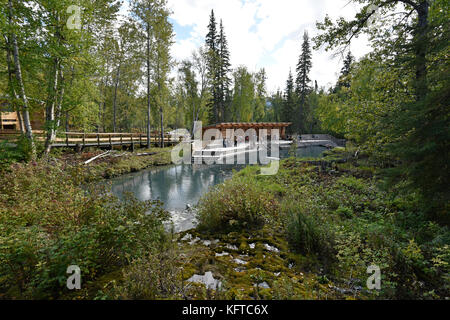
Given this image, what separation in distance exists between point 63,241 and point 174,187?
8.13m

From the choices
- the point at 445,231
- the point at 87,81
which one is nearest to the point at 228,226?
the point at 445,231

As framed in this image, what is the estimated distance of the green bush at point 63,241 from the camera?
6.80ft

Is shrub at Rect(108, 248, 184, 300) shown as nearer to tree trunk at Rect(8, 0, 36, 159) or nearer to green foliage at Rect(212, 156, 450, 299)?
green foliage at Rect(212, 156, 450, 299)

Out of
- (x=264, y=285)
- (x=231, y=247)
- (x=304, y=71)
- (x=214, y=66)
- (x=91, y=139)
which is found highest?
(x=304, y=71)

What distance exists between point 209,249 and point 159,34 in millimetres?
20717

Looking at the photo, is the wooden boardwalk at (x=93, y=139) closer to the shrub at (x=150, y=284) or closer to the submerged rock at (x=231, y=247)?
the submerged rock at (x=231, y=247)

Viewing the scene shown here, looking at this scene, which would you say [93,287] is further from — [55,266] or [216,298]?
[216,298]

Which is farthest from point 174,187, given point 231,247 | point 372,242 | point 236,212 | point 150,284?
point 372,242

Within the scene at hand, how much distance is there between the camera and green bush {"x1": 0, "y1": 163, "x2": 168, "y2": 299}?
2.07 m

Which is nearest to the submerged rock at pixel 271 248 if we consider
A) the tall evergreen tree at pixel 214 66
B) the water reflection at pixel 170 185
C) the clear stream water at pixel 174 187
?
the clear stream water at pixel 174 187

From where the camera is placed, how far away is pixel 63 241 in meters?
2.22

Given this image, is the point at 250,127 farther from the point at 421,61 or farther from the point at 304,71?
the point at 421,61

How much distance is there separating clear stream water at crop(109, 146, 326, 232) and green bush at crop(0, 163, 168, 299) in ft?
7.20

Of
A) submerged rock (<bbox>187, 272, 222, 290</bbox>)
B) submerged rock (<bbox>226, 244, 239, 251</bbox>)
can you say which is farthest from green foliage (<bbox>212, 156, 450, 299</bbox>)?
submerged rock (<bbox>226, 244, 239, 251</bbox>)
